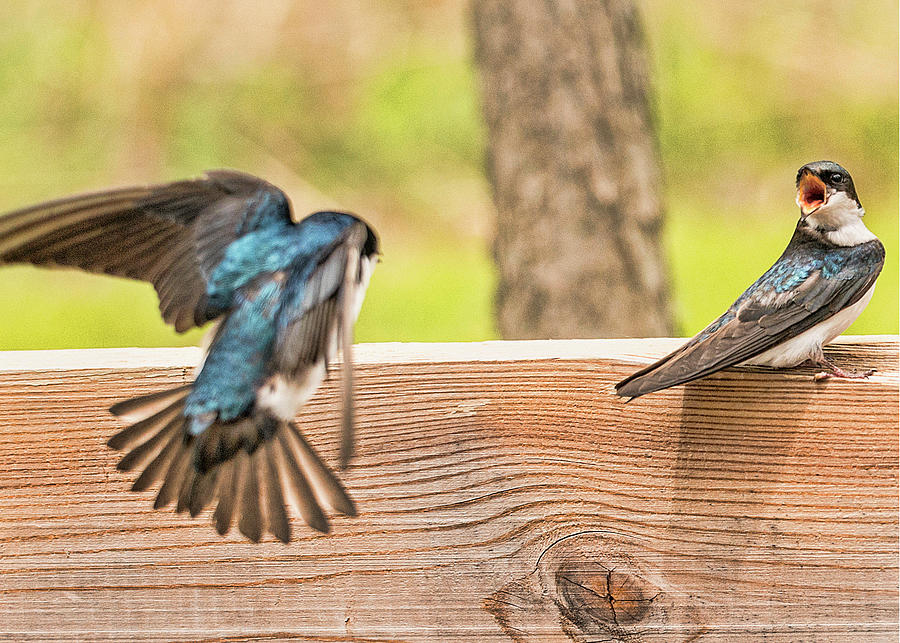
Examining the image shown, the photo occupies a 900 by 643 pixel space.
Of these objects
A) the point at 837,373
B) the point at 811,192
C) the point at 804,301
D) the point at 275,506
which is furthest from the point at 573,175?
the point at 275,506

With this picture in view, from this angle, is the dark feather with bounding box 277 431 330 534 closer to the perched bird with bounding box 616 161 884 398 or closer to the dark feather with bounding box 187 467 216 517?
the dark feather with bounding box 187 467 216 517

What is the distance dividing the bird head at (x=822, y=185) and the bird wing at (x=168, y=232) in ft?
2.80

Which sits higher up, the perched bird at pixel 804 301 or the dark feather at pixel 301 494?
the perched bird at pixel 804 301

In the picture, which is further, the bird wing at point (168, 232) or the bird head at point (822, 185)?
the bird head at point (822, 185)

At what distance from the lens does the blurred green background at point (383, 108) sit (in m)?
5.56

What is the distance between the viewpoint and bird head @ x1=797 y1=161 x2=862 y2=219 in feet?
5.83

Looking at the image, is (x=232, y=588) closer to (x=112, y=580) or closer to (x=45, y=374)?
(x=112, y=580)

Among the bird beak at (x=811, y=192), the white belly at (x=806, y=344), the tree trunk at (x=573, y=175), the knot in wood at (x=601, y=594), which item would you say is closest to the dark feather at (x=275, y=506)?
the knot in wood at (x=601, y=594)

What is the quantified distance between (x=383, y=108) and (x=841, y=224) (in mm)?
4339

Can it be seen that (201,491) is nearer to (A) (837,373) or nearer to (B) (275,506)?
(B) (275,506)

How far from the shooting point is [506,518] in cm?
167

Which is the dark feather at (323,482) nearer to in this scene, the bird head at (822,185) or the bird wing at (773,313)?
the bird wing at (773,313)

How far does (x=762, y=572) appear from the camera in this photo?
1638mm

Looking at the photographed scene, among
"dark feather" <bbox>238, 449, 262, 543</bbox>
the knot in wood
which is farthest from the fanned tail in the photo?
the knot in wood
